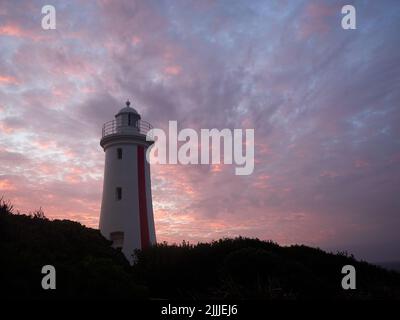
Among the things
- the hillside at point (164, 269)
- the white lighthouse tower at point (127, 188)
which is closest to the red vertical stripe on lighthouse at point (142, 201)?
the white lighthouse tower at point (127, 188)

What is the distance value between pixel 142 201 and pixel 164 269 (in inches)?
443

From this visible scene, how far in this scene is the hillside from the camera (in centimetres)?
875

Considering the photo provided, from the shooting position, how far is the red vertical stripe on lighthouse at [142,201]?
24.6 metres

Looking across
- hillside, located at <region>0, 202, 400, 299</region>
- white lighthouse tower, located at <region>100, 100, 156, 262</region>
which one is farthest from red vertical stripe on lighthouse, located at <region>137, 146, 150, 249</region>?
hillside, located at <region>0, 202, 400, 299</region>

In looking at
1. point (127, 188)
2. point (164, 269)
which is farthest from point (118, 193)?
point (164, 269)

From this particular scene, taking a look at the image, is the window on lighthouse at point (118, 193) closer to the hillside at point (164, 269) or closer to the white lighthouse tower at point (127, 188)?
the white lighthouse tower at point (127, 188)

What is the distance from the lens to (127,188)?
983 inches

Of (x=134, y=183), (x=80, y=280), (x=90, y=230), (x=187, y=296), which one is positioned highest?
(x=134, y=183)

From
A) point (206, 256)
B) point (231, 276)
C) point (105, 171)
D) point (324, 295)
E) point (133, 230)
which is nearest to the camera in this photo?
point (324, 295)

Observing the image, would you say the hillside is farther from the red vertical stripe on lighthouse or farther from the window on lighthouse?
the window on lighthouse

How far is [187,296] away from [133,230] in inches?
505
